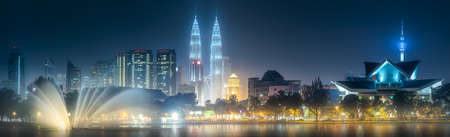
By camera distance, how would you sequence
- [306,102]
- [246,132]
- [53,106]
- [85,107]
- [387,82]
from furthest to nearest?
A: [387,82] < [306,102] < [85,107] < [53,106] < [246,132]

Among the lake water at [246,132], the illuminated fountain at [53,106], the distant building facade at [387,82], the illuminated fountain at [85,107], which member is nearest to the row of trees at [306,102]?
the illuminated fountain at [85,107]

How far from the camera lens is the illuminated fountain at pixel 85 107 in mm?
85000

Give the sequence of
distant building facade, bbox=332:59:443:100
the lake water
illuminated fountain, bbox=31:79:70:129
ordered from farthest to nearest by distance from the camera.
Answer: distant building facade, bbox=332:59:443:100
illuminated fountain, bbox=31:79:70:129
the lake water

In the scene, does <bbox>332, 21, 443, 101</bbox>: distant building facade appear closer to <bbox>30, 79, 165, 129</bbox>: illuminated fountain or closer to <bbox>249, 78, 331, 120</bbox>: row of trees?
<bbox>249, 78, 331, 120</bbox>: row of trees

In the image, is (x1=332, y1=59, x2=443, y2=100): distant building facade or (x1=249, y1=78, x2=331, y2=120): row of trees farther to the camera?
(x1=332, y1=59, x2=443, y2=100): distant building facade

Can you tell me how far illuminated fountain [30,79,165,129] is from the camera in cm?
8500

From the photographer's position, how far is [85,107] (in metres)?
108

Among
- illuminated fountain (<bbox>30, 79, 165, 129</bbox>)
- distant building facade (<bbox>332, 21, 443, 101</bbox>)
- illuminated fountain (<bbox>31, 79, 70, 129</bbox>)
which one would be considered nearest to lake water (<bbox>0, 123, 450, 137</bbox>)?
illuminated fountain (<bbox>31, 79, 70, 129</bbox>)

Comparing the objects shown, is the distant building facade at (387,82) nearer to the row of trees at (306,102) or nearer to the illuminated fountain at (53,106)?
the row of trees at (306,102)

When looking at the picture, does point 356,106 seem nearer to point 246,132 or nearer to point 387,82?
point 387,82

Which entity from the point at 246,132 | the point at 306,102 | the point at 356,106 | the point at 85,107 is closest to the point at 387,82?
the point at 356,106

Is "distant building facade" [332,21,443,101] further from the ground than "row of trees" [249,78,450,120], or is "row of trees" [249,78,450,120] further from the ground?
"distant building facade" [332,21,443,101]

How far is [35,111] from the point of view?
391ft

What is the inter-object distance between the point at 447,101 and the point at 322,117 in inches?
1410
